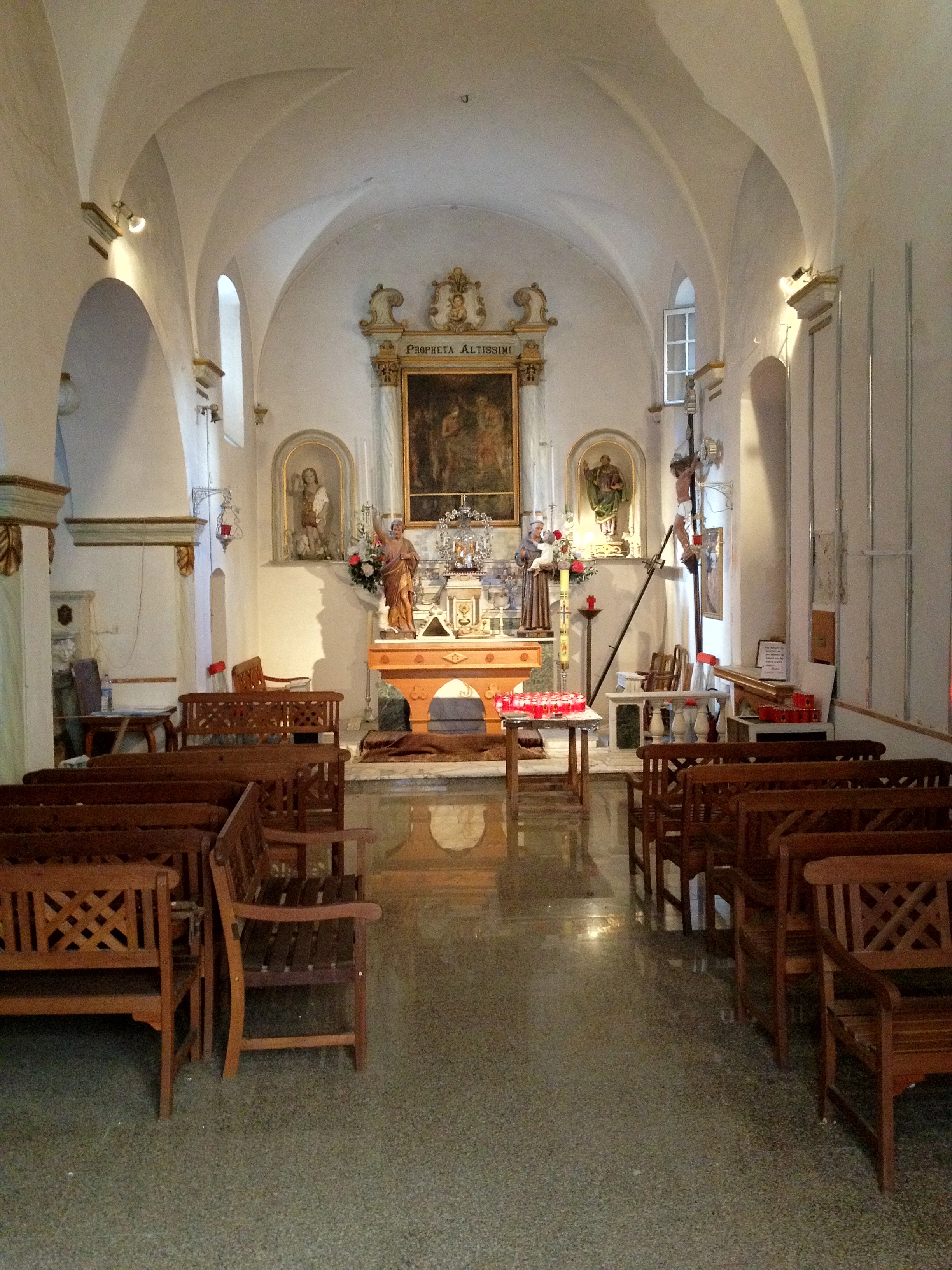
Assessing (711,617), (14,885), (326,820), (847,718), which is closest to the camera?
(14,885)

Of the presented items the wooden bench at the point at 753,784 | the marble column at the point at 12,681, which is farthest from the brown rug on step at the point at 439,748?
the wooden bench at the point at 753,784

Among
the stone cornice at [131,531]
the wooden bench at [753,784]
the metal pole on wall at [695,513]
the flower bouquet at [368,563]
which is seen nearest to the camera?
the wooden bench at [753,784]

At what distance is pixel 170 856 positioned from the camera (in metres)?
4.30

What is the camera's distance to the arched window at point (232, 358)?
12.5 meters

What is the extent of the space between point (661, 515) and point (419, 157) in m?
5.49

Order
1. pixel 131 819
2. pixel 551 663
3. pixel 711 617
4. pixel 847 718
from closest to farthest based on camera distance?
pixel 131 819 → pixel 847 718 → pixel 711 617 → pixel 551 663

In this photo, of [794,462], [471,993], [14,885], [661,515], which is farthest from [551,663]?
[14,885]

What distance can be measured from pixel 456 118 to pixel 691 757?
7961mm

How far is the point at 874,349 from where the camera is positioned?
7035 mm

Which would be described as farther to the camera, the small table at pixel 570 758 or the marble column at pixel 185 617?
the marble column at pixel 185 617

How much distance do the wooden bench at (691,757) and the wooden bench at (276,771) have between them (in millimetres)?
1948

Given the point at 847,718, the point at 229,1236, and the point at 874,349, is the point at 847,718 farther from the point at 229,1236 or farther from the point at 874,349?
the point at 229,1236

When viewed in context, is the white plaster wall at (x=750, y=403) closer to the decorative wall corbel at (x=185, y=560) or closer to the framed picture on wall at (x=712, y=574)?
the framed picture on wall at (x=712, y=574)

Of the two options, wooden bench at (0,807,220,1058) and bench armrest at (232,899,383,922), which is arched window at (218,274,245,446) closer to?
wooden bench at (0,807,220,1058)
